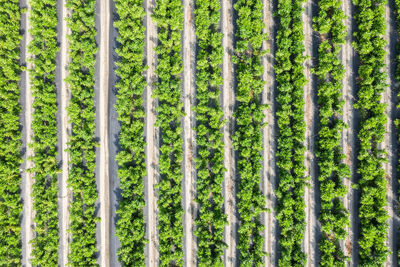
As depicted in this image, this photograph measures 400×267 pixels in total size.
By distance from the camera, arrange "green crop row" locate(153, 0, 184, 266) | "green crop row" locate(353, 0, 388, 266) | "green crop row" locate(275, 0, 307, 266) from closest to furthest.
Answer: "green crop row" locate(353, 0, 388, 266)
"green crop row" locate(275, 0, 307, 266)
"green crop row" locate(153, 0, 184, 266)

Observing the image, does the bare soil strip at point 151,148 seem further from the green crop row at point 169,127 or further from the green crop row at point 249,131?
the green crop row at point 249,131

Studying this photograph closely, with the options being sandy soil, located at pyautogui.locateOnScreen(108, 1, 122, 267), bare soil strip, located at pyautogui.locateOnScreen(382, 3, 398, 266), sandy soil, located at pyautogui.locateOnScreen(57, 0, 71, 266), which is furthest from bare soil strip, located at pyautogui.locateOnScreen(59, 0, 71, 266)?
bare soil strip, located at pyautogui.locateOnScreen(382, 3, 398, 266)

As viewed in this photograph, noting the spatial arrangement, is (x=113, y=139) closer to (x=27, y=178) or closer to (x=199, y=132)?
(x=199, y=132)

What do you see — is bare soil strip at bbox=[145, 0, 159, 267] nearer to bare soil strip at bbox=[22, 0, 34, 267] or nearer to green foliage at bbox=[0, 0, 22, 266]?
bare soil strip at bbox=[22, 0, 34, 267]

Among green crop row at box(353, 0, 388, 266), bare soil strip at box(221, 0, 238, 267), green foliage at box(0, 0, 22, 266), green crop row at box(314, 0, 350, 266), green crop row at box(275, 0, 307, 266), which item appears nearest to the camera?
green crop row at box(353, 0, 388, 266)

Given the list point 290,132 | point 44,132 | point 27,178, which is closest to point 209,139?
point 290,132

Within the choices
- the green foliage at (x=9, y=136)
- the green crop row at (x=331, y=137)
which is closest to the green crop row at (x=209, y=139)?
the green crop row at (x=331, y=137)
